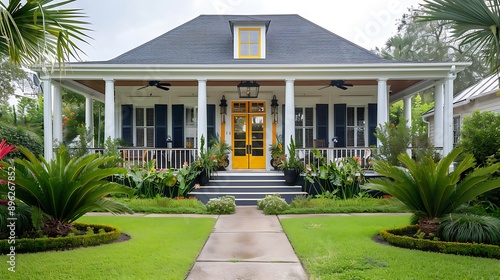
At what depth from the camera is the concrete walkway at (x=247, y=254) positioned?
12.3ft

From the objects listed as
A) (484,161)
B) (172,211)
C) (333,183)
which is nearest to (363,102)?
(333,183)

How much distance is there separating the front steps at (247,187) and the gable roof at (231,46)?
10.7 feet

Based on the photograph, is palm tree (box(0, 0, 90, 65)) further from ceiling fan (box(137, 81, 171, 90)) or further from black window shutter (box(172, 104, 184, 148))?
black window shutter (box(172, 104, 184, 148))

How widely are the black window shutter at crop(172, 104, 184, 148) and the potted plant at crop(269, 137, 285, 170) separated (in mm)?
3114

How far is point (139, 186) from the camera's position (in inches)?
356

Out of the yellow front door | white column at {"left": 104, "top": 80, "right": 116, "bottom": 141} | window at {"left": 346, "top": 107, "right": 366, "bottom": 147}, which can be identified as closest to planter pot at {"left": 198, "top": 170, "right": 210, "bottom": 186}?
the yellow front door

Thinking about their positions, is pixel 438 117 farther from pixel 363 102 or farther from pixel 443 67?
pixel 363 102

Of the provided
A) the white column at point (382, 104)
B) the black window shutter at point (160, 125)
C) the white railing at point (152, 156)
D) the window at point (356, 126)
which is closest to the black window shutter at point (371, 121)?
the window at point (356, 126)

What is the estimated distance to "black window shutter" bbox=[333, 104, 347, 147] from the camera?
12.5 m

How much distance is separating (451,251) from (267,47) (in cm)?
908

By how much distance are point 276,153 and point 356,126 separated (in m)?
3.45

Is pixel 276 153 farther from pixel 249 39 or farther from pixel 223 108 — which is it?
pixel 249 39

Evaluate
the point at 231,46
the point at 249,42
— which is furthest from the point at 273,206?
the point at 231,46

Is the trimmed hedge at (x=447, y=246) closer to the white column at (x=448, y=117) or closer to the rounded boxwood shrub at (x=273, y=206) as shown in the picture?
the rounded boxwood shrub at (x=273, y=206)
